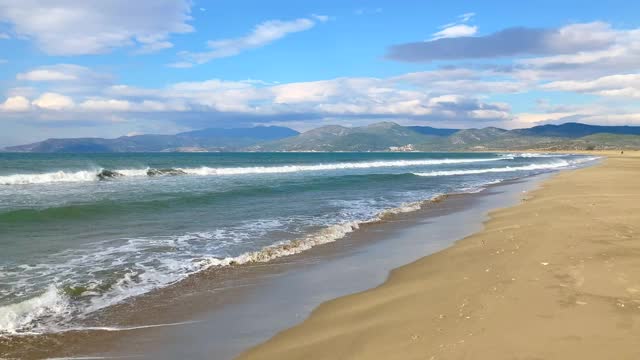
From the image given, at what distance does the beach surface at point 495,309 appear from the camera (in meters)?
5.08

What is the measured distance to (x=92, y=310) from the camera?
726 centimetres

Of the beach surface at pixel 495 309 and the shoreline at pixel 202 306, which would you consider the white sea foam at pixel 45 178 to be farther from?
the beach surface at pixel 495 309

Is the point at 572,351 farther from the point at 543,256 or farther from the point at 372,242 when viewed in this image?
the point at 372,242

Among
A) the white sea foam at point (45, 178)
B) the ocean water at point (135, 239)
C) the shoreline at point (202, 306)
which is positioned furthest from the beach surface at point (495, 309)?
the white sea foam at point (45, 178)

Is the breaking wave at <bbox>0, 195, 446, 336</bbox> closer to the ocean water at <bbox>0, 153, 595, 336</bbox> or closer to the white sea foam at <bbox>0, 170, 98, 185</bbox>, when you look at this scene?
the ocean water at <bbox>0, 153, 595, 336</bbox>

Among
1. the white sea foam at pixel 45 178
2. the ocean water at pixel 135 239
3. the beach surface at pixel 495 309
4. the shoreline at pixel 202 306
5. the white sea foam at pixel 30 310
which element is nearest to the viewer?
the beach surface at pixel 495 309

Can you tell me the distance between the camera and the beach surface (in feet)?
16.7

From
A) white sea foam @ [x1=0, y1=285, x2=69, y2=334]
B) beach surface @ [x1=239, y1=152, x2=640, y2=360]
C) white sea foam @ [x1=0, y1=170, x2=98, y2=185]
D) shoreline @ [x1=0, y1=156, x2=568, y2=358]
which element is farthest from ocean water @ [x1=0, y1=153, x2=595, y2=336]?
white sea foam @ [x1=0, y1=170, x2=98, y2=185]

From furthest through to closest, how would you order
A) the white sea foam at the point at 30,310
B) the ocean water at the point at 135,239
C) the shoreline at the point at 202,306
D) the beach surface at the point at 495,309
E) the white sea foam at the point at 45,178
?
1. the white sea foam at the point at 45,178
2. the ocean water at the point at 135,239
3. the white sea foam at the point at 30,310
4. the shoreline at the point at 202,306
5. the beach surface at the point at 495,309

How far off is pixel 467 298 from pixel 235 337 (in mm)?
3310

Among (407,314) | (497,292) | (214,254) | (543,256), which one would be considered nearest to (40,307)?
(214,254)

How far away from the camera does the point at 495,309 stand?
6.25 metres

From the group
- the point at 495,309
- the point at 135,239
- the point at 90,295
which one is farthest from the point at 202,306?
the point at 135,239

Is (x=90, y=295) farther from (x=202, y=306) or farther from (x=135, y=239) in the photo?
(x=135, y=239)
